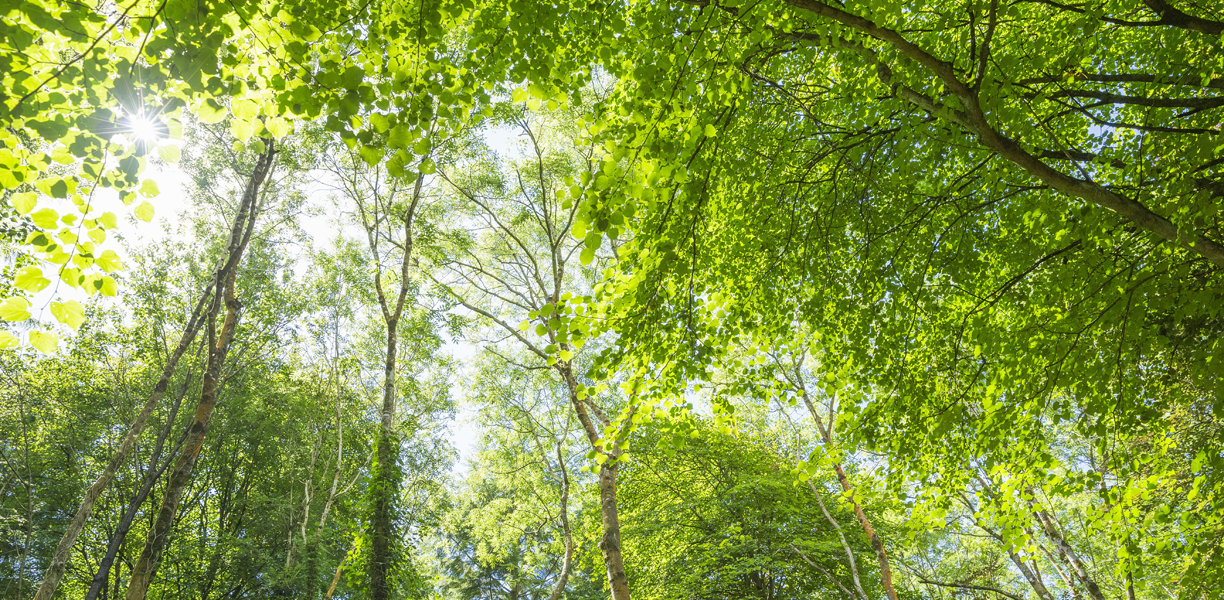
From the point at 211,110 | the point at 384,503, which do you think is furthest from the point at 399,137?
the point at 384,503

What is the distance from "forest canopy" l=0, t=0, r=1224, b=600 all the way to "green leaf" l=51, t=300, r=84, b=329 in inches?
0.5

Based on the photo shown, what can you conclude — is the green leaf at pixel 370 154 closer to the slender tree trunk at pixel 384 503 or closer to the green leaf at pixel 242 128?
the green leaf at pixel 242 128

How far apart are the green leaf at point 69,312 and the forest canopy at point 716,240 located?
14 millimetres

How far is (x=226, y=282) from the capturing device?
8.02 meters

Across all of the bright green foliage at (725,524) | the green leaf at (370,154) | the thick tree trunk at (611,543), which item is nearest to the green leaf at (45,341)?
the green leaf at (370,154)

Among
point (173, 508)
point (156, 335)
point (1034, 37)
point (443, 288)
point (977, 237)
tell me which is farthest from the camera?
point (156, 335)

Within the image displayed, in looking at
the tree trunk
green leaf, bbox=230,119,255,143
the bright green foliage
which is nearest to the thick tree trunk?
the tree trunk

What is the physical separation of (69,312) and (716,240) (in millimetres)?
4317

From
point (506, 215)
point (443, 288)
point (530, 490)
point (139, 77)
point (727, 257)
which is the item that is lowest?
point (139, 77)

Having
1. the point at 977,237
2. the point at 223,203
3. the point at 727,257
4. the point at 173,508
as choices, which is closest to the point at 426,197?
the point at 223,203

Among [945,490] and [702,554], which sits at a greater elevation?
[702,554]

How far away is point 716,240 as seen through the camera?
5.04 m

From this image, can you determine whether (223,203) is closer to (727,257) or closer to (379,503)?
(379,503)

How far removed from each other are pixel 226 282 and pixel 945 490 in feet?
31.0
